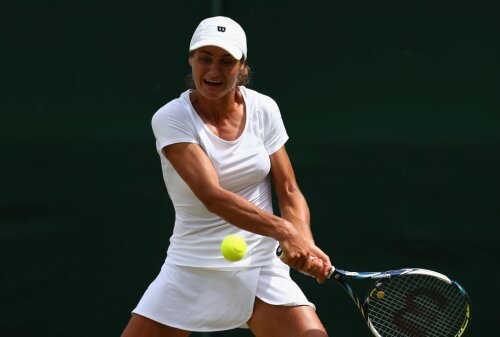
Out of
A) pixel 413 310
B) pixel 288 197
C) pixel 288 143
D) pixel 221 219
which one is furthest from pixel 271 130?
pixel 288 143

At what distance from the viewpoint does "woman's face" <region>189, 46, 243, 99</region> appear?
147 inches

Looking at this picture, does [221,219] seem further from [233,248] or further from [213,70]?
[213,70]

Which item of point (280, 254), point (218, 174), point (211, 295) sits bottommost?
point (211, 295)

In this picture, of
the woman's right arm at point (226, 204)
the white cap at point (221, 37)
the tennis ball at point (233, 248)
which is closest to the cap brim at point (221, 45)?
the white cap at point (221, 37)

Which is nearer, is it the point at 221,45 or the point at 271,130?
the point at 221,45

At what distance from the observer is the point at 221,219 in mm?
3824

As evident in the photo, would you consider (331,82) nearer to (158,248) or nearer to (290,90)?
(290,90)

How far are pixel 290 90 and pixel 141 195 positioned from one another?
760 mm

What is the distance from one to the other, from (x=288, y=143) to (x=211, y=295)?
1.23 m

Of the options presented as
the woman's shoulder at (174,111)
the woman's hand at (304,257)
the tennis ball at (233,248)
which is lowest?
the woman's hand at (304,257)

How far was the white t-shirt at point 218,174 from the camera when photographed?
3758mm

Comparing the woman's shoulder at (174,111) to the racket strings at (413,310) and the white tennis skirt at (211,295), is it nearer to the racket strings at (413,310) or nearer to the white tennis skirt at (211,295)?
the white tennis skirt at (211,295)

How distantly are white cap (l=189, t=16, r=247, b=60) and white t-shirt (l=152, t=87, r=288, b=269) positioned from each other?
8.2 inches

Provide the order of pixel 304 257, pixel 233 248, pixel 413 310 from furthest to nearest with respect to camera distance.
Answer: pixel 413 310
pixel 304 257
pixel 233 248
